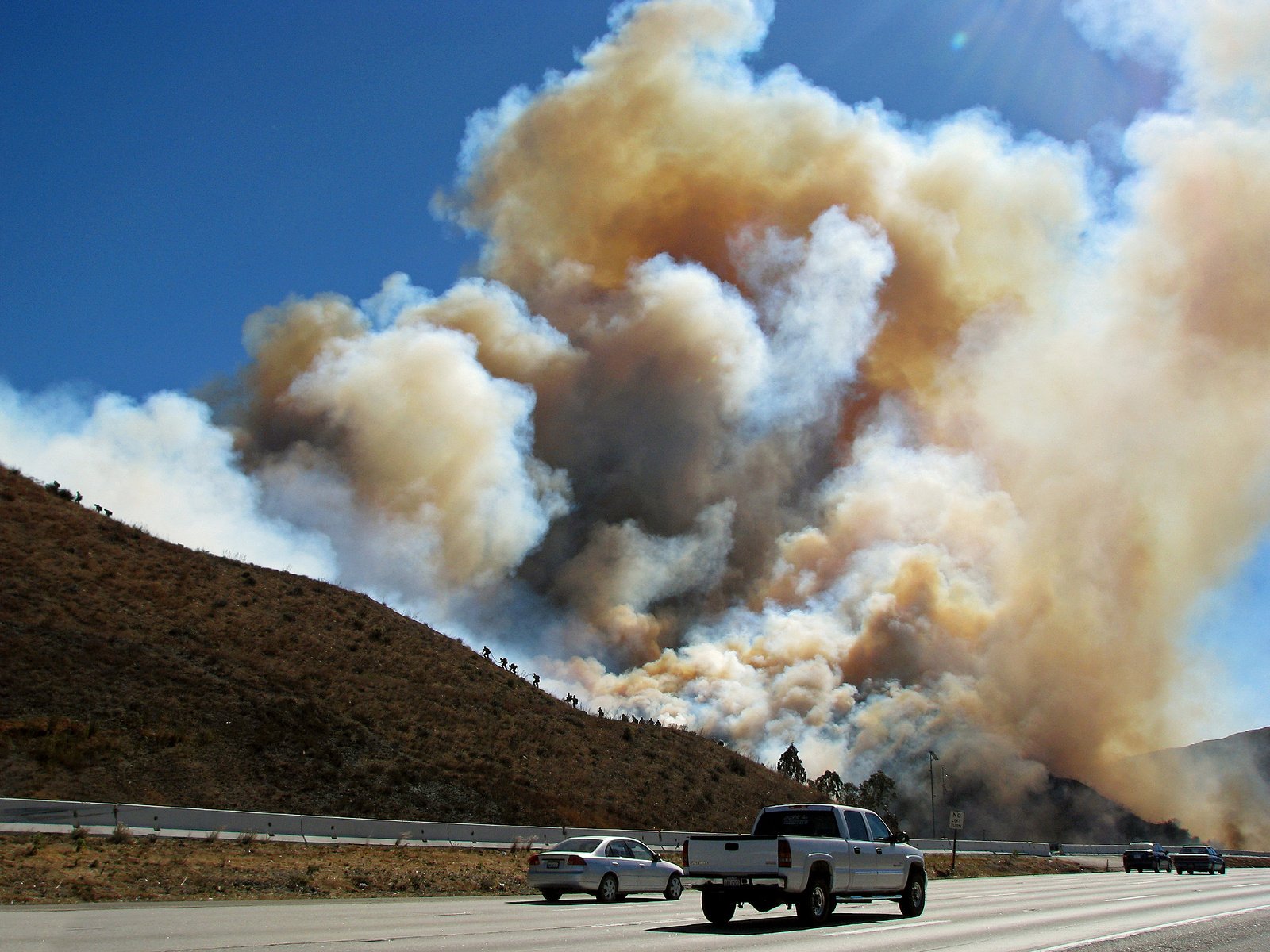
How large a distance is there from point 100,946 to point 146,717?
3659 cm

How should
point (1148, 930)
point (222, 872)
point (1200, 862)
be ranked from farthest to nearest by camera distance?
point (1200, 862)
point (222, 872)
point (1148, 930)

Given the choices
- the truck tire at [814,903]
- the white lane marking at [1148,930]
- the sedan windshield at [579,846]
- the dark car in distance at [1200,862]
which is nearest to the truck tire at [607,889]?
the sedan windshield at [579,846]

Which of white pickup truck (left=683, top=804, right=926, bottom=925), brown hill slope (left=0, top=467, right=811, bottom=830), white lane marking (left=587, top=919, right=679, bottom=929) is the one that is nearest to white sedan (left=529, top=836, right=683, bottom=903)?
white lane marking (left=587, top=919, right=679, bottom=929)

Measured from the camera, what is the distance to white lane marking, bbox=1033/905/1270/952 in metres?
14.2

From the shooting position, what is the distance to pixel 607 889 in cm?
2539

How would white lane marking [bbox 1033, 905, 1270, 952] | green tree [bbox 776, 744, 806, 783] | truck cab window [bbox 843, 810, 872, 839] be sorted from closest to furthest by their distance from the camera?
white lane marking [bbox 1033, 905, 1270, 952]
truck cab window [bbox 843, 810, 872, 839]
green tree [bbox 776, 744, 806, 783]

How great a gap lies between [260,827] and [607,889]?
12217 millimetres

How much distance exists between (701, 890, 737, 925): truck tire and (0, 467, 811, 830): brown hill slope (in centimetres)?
2880

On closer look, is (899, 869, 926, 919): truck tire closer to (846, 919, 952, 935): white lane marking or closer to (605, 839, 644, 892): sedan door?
(846, 919, 952, 935): white lane marking

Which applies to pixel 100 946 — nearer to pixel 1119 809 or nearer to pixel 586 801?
pixel 586 801

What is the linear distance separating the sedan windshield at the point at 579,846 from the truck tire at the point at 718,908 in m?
7.64

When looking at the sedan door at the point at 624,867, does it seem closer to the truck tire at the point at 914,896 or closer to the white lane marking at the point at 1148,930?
the truck tire at the point at 914,896

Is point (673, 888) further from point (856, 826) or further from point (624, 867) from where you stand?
point (856, 826)

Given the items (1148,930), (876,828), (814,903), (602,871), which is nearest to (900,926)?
(814,903)
